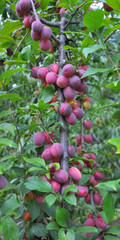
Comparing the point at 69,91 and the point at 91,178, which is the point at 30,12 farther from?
the point at 91,178

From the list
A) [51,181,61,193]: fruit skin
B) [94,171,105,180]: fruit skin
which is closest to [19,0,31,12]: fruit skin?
[51,181,61,193]: fruit skin

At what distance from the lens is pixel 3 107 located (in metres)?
0.79

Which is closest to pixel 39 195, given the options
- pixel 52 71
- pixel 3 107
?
pixel 3 107

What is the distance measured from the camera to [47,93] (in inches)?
30.1

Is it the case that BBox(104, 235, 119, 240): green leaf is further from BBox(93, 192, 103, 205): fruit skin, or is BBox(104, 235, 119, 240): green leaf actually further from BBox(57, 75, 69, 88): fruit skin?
BBox(57, 75, 69, 88): fruit skin

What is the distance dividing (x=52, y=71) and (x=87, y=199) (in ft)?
1.84

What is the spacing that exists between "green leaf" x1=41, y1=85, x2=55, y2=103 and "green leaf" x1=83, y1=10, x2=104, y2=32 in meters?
0.24

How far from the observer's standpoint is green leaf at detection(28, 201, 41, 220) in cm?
73

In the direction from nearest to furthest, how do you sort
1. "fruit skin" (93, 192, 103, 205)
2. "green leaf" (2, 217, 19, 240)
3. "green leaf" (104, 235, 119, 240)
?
"green leaf" (2, 217, 19, 240) → "green leaf" (104, 235, 119, 240) → "fruit skin" (93, 192, 103, 205)

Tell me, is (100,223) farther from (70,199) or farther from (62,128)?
(62,128)

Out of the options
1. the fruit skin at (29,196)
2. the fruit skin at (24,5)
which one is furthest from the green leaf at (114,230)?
the fruit skin at (24,5)

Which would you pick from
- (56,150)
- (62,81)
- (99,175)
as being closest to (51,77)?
(62,81)

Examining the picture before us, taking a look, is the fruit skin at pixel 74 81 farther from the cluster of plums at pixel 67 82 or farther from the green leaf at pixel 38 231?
the green leaf at pixel 38 231

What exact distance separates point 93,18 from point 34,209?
663mm
